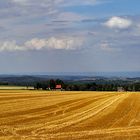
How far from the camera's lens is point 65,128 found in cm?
2462

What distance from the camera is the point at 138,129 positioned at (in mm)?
25109

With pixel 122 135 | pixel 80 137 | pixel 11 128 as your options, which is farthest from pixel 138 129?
pixel 11 128

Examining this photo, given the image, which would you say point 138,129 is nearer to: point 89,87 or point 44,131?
point 44,131

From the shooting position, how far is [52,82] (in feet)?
506


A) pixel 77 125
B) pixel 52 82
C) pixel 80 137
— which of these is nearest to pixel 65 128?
pixel 77 125

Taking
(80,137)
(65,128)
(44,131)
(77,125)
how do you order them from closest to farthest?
(80,137)
(44,131)
(65,128)
(77,125)

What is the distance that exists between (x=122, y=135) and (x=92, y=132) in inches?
67.1

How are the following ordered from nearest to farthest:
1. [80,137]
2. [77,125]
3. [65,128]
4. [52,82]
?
[80,137], [65,128], [77,125], [52,82]

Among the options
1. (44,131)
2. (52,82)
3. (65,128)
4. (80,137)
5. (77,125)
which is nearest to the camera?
(80,137)

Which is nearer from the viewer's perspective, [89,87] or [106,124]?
[106,124]

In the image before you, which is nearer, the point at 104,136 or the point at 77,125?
the point at 104,136

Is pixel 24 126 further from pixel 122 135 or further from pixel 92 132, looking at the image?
pixel 122 135

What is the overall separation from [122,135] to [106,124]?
5404mm

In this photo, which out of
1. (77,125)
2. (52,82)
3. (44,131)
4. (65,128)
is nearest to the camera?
(44,131)
